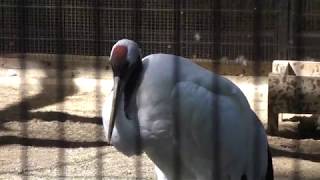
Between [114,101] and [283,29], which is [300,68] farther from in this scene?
[114,101]

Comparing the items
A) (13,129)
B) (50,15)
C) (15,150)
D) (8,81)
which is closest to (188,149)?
(15,150)

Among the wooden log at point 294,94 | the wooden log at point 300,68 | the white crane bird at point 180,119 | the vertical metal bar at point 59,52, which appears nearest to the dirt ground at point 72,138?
the vertical metal bar at point 59,52

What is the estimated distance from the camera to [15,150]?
13.1 ft

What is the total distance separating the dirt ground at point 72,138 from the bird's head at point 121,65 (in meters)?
1.15

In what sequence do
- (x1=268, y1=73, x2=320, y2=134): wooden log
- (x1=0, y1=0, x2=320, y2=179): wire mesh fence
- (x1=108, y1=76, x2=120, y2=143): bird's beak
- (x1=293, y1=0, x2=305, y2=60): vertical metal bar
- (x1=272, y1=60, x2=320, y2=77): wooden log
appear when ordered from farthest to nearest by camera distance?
(x1=0, y1=0, x2=320, y2=179): wire mesh fence → (x1=293, y1=0, x2=305, y2=60): vertical metal bar → (x1=272, y1=60, x2=320, y2=77): wooden log → (x1=268, y1=73, x2=320, y2=134): wooden log → (x1=108, y1=76, x2=120, y2=143): bird's beak

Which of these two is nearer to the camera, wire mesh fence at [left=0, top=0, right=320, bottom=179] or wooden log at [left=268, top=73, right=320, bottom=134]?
wooden log at [left=268, top=73, right=320, bottom=134]

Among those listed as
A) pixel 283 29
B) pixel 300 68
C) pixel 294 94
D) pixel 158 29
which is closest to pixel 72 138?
pixel 294 94

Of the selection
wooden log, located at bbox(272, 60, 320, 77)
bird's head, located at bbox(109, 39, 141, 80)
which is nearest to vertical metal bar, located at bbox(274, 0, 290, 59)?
wooden log, located at bbox(272, 60, 320, 77)

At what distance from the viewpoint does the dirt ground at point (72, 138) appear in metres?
3.57

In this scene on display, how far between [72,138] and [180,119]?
1.94 metres

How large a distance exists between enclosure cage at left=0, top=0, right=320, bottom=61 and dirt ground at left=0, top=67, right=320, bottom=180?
1.19 feet

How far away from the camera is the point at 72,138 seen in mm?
4242

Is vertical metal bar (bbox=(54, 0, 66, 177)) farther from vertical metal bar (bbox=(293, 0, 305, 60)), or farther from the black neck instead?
the black neck

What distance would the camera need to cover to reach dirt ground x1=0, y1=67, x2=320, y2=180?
11.7ft
